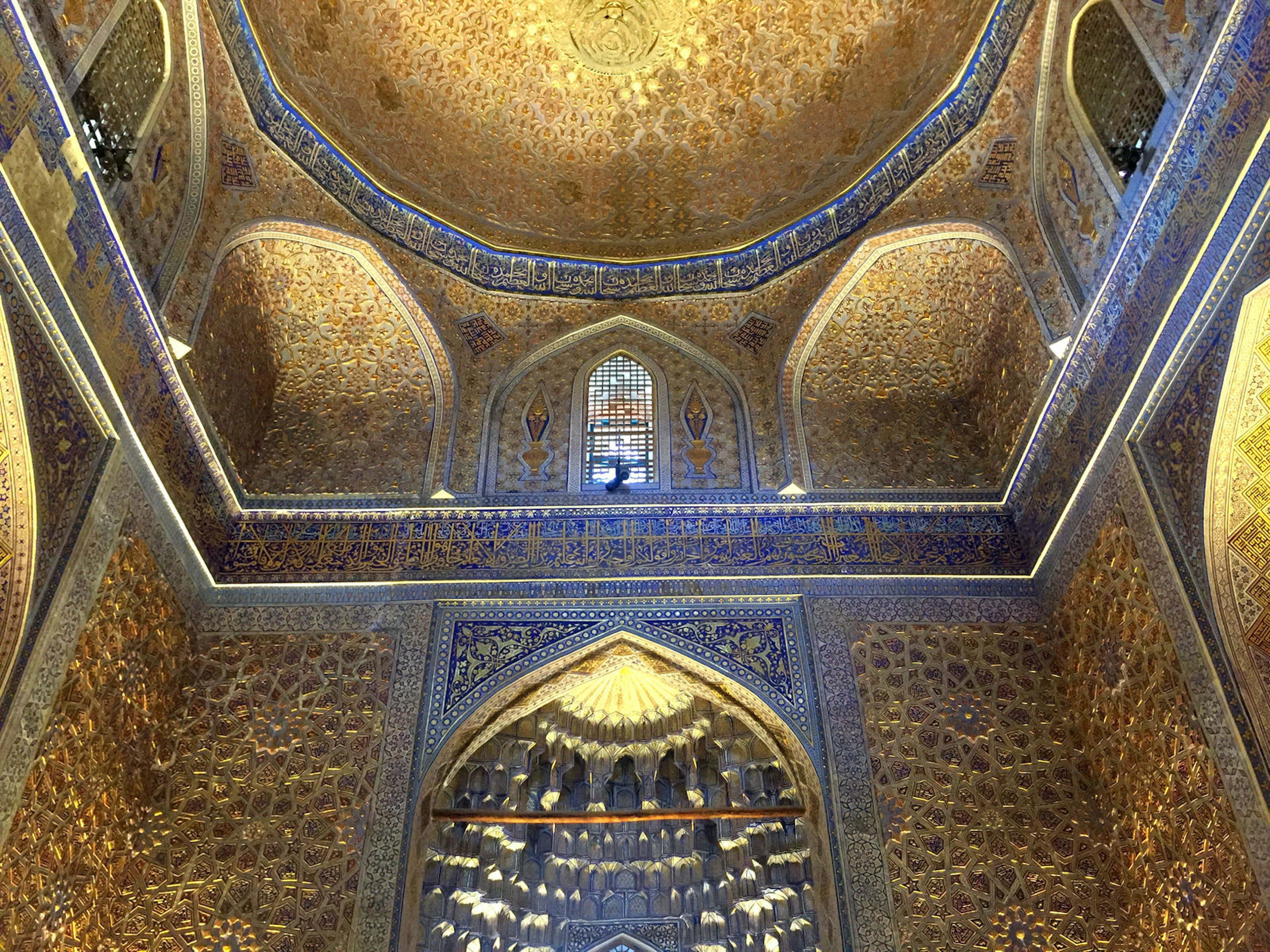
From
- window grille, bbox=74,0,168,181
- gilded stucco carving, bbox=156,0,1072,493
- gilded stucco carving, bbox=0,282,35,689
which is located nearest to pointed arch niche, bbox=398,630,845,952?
gilded stucco carving, bbox=156,0,1072,493

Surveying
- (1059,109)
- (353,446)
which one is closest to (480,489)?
(353,446)

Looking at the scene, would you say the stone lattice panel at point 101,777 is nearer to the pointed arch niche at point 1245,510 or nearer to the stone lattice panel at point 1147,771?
the stone lattice panel at point 1147,771

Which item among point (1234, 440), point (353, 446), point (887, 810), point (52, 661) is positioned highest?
point (353, 446)

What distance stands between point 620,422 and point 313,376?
2.08 meters

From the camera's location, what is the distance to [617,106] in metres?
7.44

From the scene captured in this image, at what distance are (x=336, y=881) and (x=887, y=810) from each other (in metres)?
2.55

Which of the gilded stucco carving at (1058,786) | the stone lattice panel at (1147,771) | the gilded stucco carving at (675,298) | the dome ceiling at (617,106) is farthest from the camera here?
the dome ceiling at (617,106)

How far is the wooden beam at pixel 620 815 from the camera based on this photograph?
5629 mm

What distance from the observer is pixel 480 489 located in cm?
627

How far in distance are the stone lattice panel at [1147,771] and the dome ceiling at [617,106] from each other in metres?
3.36

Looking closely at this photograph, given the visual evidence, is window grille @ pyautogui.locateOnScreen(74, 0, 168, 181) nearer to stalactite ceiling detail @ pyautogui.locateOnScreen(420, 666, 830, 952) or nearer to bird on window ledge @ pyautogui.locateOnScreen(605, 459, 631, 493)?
Result: bird on window ledge @ pyautogui.locateOnScreen(605, 459, 631, 493)

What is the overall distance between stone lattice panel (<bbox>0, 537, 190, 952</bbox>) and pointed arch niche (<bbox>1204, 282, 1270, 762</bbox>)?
4.69 m

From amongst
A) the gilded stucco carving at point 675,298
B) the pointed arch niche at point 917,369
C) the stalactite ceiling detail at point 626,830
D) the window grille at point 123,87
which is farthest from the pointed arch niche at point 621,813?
the window grille at point 123,87

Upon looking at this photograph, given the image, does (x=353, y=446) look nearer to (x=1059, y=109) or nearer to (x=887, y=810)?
(x=887, y=810)
